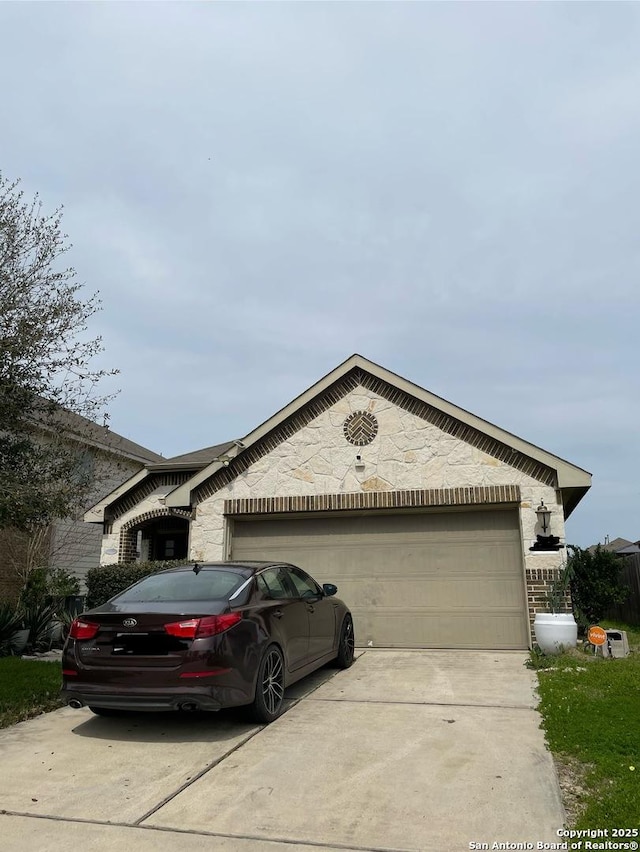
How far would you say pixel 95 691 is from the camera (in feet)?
17.7

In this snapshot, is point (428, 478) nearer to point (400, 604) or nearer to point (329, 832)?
point (400, 604)

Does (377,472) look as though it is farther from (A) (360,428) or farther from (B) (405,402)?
(B) (405,402)

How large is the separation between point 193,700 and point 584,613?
296 inches

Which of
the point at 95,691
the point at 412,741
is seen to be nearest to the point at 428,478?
the point at 412,741

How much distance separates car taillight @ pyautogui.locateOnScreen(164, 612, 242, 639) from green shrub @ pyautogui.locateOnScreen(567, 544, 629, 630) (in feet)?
21.9

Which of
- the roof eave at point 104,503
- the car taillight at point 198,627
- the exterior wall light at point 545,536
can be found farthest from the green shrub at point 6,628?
the exterior wall light at point 545,536

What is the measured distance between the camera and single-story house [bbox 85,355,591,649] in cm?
1017

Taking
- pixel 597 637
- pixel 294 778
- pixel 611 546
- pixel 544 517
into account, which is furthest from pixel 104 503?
pixel 611 546

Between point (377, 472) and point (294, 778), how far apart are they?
676cm

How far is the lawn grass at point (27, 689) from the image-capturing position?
6.40 m

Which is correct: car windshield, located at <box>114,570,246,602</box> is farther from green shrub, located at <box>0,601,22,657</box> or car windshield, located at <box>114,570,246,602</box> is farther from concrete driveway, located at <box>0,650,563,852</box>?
green shrub, located at <box>0,601,22,657</box>

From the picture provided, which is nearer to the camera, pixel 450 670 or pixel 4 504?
pixel 4 504

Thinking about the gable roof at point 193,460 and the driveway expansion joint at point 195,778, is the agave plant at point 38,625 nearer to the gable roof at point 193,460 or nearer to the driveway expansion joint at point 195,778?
the gable roof at point 193,460

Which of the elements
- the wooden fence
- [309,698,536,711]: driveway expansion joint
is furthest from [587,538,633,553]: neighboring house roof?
[309,698,536,711]: driveway expansion joint
